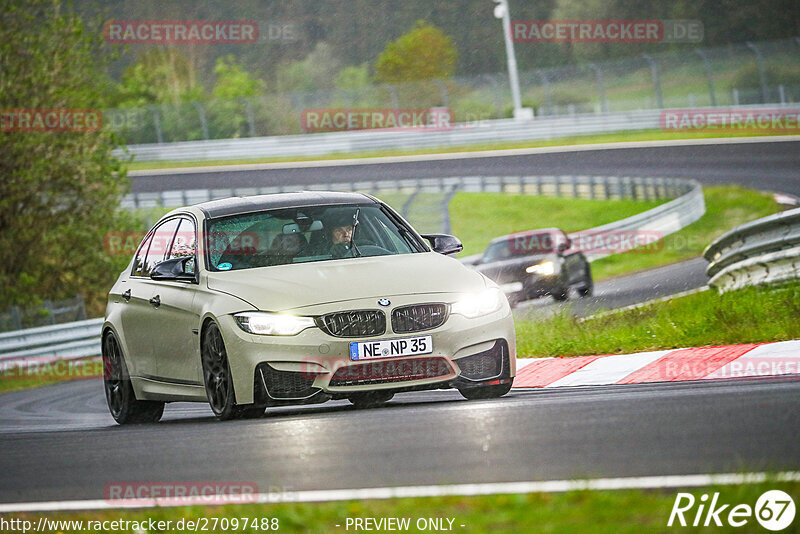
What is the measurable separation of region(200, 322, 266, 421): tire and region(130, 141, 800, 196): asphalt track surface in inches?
969

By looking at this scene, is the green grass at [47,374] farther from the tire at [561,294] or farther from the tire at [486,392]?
the tire at [486,392]

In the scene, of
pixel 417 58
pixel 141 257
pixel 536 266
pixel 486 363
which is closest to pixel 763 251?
pixel 486 363

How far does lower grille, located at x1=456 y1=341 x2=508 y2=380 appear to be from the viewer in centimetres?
863

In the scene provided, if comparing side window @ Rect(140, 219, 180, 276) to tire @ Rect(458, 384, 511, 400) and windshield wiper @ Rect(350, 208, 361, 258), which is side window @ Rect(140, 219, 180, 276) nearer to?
windshield wiper @ Rect(350, 208, 361, 258)

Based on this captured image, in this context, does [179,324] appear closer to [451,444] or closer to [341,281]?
[341,281]

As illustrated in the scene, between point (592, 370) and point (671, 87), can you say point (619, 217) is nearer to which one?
point (671, 87)

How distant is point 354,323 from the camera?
27.6 ft

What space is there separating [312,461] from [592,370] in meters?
4.50

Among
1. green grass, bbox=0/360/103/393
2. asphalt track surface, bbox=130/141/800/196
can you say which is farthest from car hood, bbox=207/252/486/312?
asphalt track surface, bbox=130/141/800/196

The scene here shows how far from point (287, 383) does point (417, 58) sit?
67.4 metres

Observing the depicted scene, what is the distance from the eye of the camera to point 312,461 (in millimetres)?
6367

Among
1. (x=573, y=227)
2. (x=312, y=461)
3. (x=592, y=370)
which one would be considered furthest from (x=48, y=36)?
(x=312, y=461)

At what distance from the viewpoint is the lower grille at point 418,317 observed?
27.8 ft

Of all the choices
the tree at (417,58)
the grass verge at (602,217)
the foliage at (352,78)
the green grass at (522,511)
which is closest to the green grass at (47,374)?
the grass verge at (602,217)
